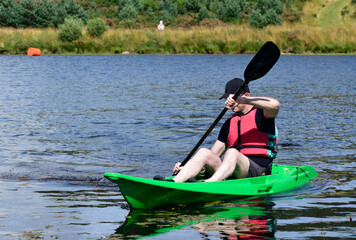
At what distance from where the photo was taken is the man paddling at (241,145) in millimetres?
6895

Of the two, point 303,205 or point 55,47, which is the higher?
point 303,205

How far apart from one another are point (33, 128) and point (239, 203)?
6931mm

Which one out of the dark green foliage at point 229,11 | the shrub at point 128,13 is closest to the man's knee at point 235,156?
the dark green foliage at point 229,11

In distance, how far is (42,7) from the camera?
6231cm

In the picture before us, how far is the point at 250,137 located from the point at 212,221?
140 centimetres

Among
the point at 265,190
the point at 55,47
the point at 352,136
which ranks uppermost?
the point at 265,190

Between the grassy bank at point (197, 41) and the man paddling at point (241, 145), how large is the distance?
1344 inches

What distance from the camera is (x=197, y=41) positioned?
4325 cm

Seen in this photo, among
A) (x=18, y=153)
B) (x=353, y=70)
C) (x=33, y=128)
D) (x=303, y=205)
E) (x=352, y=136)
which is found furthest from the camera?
(x=353, y=70)

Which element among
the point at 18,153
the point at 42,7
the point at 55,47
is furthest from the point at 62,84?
the point at 42,7

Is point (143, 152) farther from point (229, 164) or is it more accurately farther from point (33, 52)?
point (33, 52)

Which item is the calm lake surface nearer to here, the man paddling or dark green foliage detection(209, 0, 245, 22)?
the man paddling

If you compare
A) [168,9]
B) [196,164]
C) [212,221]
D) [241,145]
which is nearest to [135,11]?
[168,9]

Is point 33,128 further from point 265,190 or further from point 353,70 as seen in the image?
point 353,70
